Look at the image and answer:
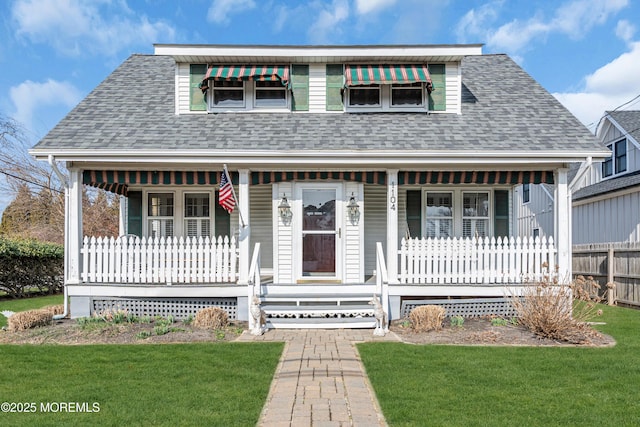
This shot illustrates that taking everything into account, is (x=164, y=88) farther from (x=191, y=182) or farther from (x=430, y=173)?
(x=430, y=173)

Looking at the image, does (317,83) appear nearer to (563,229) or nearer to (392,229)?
(392,229)

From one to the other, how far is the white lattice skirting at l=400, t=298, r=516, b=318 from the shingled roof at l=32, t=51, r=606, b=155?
9.37 ft

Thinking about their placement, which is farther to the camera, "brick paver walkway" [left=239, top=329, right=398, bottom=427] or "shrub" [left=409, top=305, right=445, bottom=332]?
"shrub" [left=409, top=305, right=445, bottom=332]

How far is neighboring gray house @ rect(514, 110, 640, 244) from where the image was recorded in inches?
598

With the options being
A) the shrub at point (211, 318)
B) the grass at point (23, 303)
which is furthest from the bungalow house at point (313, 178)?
the grass at point (23, 303)

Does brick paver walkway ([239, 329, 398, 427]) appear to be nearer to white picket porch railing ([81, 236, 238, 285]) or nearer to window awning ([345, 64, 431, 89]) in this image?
white picket porch railing ([81, 236, 238, 285])

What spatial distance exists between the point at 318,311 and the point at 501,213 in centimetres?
539

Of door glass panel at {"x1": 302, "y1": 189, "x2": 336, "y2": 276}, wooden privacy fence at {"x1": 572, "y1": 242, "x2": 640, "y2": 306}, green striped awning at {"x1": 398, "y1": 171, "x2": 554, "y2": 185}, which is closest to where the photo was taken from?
green striped awning at {"x1": 398, "y1": 171, "x2": 554, "y2": 185}

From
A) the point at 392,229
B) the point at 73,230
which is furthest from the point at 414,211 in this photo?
the point at 73,230

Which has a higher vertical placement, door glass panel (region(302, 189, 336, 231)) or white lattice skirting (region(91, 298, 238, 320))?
door glass panel (region(302, 189, 336, 231))

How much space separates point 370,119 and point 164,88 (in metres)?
5.20

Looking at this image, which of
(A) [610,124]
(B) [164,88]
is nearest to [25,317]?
(B) [164,88]

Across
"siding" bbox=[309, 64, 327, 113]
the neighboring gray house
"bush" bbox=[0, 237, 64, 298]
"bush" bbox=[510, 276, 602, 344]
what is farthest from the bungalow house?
"bush" bbox=[0, 237, 64, 298]

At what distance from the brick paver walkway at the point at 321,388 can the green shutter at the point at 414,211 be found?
408cm
